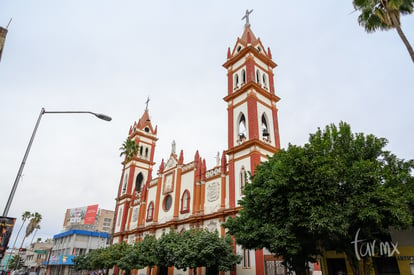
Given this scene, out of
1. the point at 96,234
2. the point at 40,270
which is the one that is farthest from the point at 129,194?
the point at 40,270

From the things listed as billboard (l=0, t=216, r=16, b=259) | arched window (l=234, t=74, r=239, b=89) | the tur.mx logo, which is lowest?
billboard (l=0, t=216, r=16, b=259)

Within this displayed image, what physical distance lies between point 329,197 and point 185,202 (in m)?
19.3

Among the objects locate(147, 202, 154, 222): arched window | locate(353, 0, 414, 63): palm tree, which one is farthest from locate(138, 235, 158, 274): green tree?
locate(353, 0, 414, 63): palm tree

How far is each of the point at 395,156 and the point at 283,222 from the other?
686 cm

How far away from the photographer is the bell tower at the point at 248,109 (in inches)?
978

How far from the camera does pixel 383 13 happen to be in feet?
47.0

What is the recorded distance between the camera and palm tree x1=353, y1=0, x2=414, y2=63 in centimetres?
1352

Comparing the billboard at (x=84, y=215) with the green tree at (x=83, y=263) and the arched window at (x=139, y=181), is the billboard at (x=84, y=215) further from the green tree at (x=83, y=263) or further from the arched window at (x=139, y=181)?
the arched window at (x=139, y=181)

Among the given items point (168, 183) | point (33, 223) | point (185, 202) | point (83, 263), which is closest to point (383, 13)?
point (185, 202)

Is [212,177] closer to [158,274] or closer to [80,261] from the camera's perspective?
[158,274]

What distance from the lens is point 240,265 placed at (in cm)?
2197

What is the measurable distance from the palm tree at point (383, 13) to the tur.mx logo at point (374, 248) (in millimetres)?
8985

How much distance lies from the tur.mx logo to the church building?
817 cm

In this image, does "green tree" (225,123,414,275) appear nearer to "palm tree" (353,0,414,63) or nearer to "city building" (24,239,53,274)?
"palm tree" (353,0,414,63)
